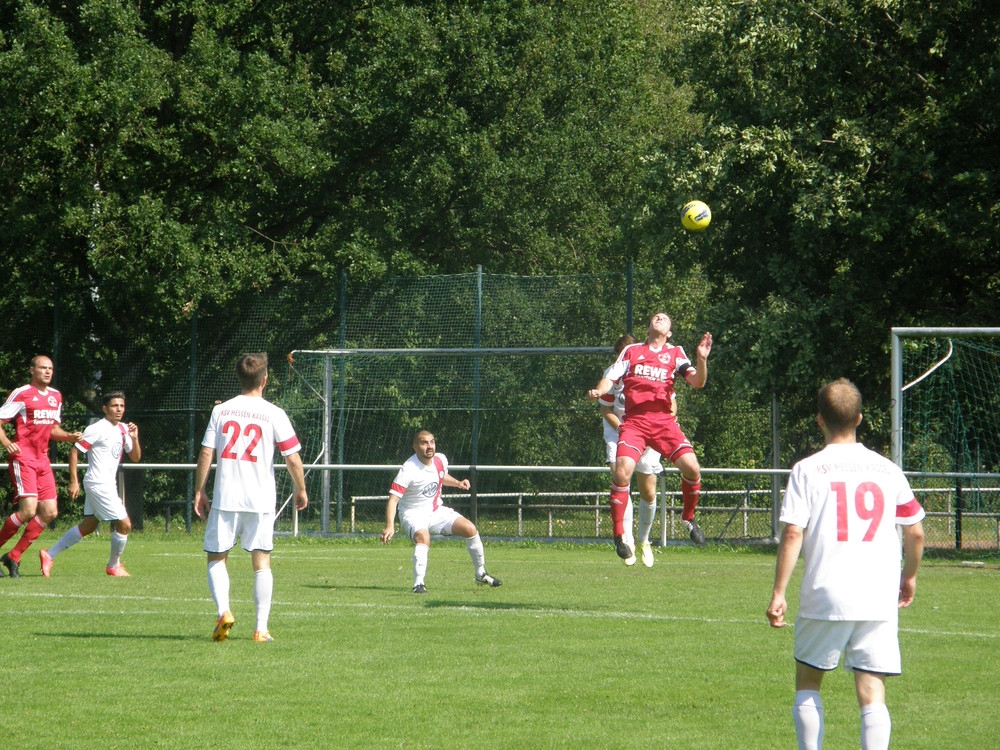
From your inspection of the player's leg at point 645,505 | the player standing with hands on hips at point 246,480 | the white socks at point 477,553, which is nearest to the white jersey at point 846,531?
the player standing with hands on hips at point 246,480

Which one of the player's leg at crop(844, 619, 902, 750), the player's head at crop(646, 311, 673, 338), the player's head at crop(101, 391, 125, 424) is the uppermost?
the player's head at crop(646, 311, 673, 338)

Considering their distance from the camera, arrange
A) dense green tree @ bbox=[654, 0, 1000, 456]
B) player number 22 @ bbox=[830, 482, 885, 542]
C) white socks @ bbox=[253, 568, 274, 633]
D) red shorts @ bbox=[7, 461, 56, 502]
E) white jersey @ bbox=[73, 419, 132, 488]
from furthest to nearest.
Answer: dense green tree @ bbox=[654, 0, 1000, 456] → white jersey @ bbox=[73, 419, 132, 488] → red shorts @ bbox=[7, 461, 56, 502] → white socks @ bbox=[253, 568, 274, 633] → player number 22 @ bbox=[830, 482, 885, 542]

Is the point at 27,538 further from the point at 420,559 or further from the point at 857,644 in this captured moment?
the point at 857,644

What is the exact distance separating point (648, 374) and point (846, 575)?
6.94m

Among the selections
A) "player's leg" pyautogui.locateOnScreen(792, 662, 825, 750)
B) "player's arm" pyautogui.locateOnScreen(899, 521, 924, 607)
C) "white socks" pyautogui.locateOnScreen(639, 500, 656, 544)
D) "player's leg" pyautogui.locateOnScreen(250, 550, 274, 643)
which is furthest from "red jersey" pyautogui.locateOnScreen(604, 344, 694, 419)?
"player's leg" pyautogui.locateOnScreen(792, 662, 825, 750)

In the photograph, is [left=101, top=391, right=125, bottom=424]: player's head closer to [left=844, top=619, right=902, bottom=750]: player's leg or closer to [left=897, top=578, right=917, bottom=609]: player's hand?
[left=897, top=578, right=917, bottom=609]: player's hand

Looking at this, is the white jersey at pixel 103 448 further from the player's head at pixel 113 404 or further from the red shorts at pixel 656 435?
the red shorts at pixel 656 435

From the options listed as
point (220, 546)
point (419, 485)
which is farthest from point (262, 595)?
point (419, 485)

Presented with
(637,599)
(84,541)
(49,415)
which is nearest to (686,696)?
(637,599)

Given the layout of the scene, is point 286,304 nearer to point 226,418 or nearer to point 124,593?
point 124,593

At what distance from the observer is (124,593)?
12031mm

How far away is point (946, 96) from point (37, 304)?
53.5 feet

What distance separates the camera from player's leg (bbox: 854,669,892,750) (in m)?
4.81

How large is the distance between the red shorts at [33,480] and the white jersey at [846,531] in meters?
10.8
